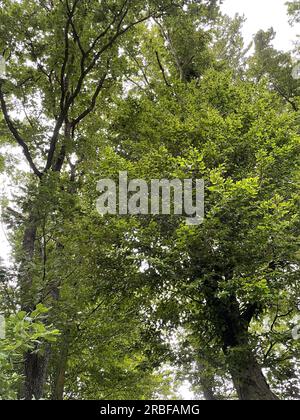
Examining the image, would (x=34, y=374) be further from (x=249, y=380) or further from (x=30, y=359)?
(x=249, y=380)

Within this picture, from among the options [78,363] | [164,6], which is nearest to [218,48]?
[164,6]

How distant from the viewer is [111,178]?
6793 mm

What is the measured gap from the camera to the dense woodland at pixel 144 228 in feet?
19.0

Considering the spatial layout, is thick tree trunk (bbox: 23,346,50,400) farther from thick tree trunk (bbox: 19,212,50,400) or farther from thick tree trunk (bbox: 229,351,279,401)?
thick tree trunk (bbox: 229,351,279,401)

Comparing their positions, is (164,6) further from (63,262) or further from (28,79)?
(63,262)

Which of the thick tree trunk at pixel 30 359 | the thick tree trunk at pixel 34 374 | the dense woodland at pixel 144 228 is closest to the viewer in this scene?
the thick tree trunk at pixel 30 359

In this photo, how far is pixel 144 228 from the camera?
6.38m

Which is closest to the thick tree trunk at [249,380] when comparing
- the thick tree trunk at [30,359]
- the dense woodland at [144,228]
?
the dense woodland at [144,228]

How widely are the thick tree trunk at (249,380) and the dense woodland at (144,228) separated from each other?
0.9 inches

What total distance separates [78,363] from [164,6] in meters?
8.87

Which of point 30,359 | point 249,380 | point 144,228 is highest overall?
point 144,228

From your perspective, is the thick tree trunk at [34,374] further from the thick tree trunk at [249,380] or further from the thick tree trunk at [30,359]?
the thick tree trunk at [249,380]

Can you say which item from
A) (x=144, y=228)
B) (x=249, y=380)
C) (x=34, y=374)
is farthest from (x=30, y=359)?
(x=249, y=380)

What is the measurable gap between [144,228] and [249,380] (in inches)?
125
